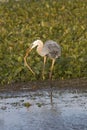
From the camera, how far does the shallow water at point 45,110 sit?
1070 centimetres

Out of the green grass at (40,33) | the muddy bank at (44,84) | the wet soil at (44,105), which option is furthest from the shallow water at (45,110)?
the green grass at (40,33)

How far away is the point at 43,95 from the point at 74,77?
1615mm

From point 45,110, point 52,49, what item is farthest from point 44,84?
point 45,110

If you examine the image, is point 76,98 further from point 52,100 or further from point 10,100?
point 10,100

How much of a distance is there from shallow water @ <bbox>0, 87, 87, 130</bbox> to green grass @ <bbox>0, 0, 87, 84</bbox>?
1.11 meters

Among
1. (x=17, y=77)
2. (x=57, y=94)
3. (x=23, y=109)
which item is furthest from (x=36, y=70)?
(x=23, y=109)

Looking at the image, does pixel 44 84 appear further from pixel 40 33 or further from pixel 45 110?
pixel 40 33

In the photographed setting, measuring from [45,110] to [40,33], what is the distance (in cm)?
674

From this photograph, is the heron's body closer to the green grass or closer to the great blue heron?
the great blue heron

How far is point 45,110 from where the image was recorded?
1176 cm

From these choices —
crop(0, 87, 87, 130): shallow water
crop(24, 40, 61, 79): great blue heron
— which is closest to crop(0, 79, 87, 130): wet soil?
crop(0, 87, 87, 130): shallow water

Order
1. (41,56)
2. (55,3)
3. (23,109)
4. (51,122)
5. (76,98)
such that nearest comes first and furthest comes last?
(51,122) < (23,109) < (76,98) < (41,56) < (55,3)

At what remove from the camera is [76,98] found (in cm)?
1266

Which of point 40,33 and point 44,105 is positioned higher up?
point 40,33
